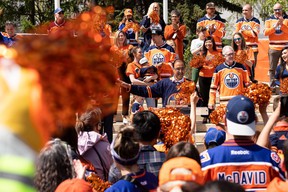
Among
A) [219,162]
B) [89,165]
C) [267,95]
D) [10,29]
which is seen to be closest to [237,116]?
[219,162]

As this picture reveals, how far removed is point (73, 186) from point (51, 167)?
0.17 m

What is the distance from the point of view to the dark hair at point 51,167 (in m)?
3.34

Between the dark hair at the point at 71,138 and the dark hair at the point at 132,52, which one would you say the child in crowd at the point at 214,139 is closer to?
the dark hair at the point at 71,138

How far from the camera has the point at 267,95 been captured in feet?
24.8

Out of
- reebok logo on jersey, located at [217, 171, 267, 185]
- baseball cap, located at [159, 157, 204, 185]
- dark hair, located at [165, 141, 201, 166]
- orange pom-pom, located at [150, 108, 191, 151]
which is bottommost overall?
orange pom-pom, located at [150, 108, 191, 151]

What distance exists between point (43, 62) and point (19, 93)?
197mm

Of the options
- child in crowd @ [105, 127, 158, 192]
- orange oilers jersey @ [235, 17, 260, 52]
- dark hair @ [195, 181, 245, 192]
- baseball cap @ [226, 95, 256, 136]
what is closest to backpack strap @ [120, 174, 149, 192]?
child in crowd @ [105, 127, 158, 192]

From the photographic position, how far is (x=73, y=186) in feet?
11.3

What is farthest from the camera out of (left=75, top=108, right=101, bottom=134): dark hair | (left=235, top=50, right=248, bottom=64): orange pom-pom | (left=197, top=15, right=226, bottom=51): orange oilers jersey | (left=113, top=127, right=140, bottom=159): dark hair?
(left=197, top=15, right=226, bottom=51): orange oilers jersey

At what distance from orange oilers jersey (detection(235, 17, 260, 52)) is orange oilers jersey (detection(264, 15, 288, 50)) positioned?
33cm

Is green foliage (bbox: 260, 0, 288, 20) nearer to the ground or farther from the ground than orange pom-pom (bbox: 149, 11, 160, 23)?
nearer to the ground

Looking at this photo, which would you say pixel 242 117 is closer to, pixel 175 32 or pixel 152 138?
pixel 152 138

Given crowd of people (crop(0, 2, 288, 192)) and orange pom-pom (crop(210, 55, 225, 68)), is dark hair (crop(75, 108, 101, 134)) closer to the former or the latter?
crowd of people (crop(0, 2, 288, 192))

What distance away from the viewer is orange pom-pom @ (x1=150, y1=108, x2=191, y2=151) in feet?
17.7
